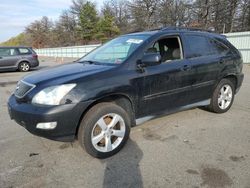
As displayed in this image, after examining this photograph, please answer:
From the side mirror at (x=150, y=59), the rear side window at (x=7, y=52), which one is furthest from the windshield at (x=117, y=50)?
the rear side window at (x=7, y=52)

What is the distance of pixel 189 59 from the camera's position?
14.4ft

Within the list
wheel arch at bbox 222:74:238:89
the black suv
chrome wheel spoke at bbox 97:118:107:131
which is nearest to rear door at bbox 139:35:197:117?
the black suv

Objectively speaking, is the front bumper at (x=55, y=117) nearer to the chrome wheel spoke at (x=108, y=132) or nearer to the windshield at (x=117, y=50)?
the chrome wheel spoke at (x=108, y=132)

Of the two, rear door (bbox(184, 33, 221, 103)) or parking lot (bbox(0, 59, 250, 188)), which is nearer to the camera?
parking lot (bbox(0, 59, 250, 188))

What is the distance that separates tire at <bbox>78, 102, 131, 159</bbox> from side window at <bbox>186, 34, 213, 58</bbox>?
1853mm

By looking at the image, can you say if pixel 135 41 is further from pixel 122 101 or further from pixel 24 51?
pixel 24 51

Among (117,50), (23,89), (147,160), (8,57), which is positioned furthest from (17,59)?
(147,160)

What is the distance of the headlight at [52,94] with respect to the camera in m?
3.09

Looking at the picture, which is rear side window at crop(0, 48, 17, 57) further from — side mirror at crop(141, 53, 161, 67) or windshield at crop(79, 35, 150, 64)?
side mirror at crop(141, 53, 161, 67)

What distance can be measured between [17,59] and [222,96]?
13.2 meters

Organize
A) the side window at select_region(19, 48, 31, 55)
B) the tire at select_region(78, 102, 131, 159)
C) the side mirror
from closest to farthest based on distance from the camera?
→ 1. the tire at select_region(78, 102, 131, 159)
2. the side mirror
3. the side window at select_region(19, 48, 31, 55)

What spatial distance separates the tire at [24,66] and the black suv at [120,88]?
38.9 feet

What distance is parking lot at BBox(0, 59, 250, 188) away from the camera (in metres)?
2.92

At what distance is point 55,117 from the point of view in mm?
3059
